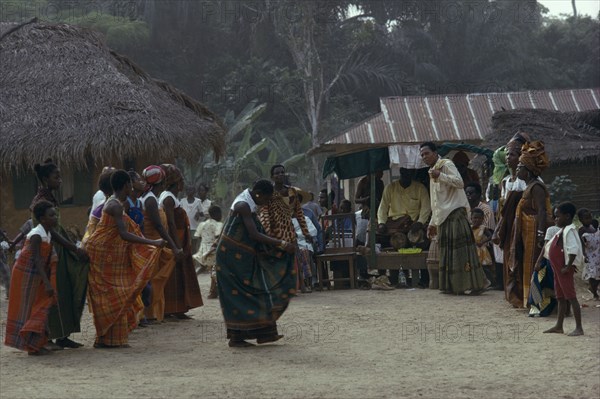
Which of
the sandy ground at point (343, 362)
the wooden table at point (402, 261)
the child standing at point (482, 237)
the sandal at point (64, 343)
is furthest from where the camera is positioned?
the wooden table at point (402, 261)

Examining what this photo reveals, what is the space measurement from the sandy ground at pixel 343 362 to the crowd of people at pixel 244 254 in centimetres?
29

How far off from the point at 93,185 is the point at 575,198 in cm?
899

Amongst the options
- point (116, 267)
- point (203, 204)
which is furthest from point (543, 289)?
point (203, 204)

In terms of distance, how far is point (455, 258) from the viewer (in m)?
12.7

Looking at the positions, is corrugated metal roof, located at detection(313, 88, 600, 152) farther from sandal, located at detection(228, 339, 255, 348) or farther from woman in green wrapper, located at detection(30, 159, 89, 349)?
sandal, located at detection(228, 339, 255, 348)

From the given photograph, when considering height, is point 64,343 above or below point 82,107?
below

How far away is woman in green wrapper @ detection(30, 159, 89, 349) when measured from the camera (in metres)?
8.77

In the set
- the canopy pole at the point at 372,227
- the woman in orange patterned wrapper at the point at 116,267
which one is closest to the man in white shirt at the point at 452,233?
the canopy pole at the point at 372,227

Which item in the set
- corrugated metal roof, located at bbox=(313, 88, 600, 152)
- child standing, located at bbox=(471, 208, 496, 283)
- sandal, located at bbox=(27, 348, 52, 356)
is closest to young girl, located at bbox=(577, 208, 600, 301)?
child standing, located at bbox=(471, 208, 496, 283)

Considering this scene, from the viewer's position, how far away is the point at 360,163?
1508 cm

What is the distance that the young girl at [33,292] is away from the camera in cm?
846

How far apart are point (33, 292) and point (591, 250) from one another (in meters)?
6.50

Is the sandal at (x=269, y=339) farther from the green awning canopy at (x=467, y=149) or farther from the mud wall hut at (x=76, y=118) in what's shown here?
the mud wall hut at (x=76, y=118)

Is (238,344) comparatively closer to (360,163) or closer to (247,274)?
(247,274)
